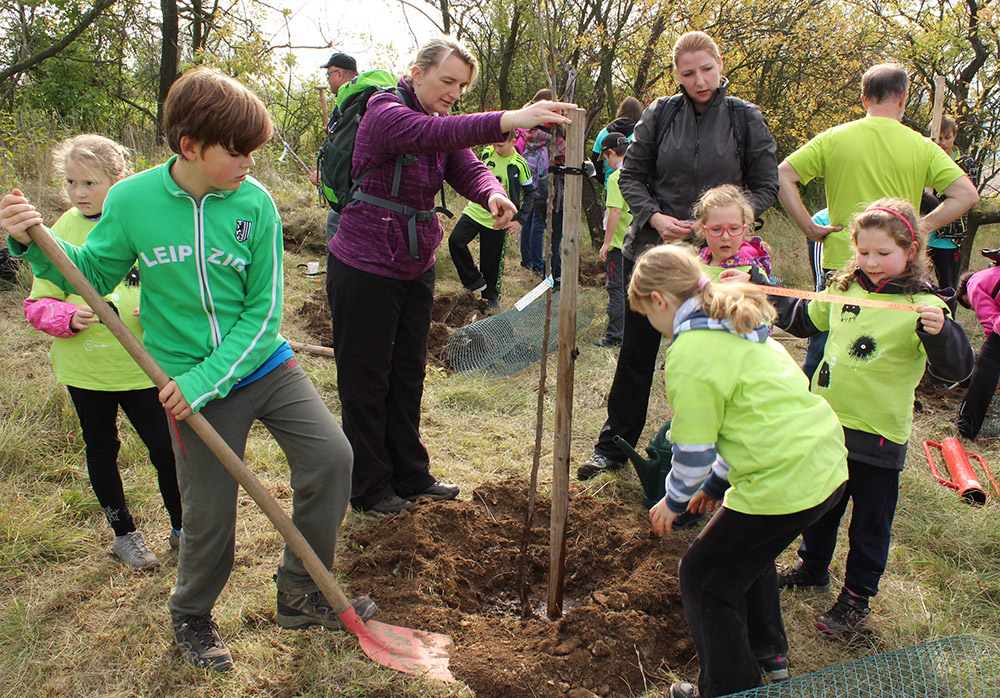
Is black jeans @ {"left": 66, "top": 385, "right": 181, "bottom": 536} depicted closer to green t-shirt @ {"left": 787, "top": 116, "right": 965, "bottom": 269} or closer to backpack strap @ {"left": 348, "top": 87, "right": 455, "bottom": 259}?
backpack strap @ {"left": 348, "top": 87, "right": 455, "bottom": 259}

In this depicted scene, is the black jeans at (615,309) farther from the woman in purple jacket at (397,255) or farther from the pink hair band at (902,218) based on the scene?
the pink hair band at (902,218)

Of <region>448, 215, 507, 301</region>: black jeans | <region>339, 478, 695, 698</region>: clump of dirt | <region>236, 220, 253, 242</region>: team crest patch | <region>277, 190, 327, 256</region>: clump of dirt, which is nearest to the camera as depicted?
<region>236, 220, 253, 242</region>: team crest patch

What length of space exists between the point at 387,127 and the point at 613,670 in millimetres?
2111

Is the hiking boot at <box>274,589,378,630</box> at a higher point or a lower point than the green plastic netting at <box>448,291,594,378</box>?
lower

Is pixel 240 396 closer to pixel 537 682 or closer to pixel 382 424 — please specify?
pixel 382 424

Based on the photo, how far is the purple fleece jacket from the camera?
260cm

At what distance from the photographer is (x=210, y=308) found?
2.08m

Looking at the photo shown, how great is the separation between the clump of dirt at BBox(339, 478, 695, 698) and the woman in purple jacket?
273 mm

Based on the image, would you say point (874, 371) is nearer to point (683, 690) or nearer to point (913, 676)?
point (913, 676)

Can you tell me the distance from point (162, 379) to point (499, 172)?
560 centimetres

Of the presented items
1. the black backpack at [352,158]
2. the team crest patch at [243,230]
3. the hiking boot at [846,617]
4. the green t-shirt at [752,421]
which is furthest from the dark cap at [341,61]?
the hiking boot at [846,617]

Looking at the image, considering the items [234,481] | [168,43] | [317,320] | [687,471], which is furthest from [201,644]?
[168,43]

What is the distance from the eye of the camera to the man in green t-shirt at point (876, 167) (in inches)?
130

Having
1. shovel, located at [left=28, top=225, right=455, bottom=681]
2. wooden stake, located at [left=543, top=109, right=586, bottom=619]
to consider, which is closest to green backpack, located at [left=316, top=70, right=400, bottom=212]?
wooden stake, located at [left=543, top=109, right=586, bottom=619]
